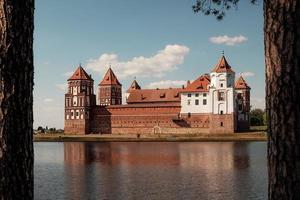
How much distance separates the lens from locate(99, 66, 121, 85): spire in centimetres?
9344

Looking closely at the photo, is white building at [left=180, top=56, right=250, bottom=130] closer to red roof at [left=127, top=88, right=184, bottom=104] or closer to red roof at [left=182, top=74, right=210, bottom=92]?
red roof at [left=182, top=74, right=210, bottom=92]

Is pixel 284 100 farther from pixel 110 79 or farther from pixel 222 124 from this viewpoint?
pixel 110 79

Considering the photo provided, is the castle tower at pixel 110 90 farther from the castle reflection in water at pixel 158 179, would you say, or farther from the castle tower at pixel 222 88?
the castle reflection in water at pixel 158 179

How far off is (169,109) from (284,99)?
Result: 245 feet

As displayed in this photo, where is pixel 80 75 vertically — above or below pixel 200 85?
above

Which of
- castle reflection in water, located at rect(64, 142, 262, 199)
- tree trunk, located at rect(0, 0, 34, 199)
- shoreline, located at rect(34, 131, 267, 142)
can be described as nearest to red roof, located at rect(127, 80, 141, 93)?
shoreline, located at rect(34, 131, 267, 142)

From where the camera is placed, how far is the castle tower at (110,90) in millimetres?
92062

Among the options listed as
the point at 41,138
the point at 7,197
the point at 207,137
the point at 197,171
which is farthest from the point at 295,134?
the point at 41,138

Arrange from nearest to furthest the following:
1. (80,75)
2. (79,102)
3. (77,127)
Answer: (77,127), (79,102), (80,75)

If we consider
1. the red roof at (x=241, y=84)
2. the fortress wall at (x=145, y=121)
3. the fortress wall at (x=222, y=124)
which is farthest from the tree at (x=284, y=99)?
the red roof at (x=241, y=84)

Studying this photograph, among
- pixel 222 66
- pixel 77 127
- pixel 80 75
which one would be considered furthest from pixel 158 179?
pixel 80 75

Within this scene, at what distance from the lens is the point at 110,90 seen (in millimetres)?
92000

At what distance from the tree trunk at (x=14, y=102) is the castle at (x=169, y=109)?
6842 cm

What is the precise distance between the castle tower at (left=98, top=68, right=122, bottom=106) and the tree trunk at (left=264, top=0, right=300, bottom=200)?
291ft
